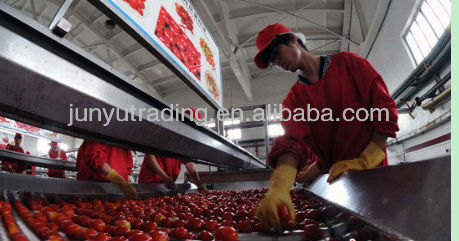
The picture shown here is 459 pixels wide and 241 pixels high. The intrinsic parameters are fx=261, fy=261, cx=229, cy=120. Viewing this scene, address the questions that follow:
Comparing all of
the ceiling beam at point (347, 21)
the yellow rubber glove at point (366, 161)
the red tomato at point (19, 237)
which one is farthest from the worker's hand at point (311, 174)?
the ceiling beam at point (347, 21)

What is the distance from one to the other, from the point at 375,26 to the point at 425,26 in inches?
88.0

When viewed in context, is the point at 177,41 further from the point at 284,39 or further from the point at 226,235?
the point at 226,235

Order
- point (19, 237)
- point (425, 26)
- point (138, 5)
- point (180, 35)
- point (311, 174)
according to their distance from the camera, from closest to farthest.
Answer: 1. point (19, 237)
2. point (138, 5)
3. point (180, 35)
4. point (311, 174)
5. point (425, 26)

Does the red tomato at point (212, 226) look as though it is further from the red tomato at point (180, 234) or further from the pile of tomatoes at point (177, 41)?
the pile of tomatoes at point (177, 41)

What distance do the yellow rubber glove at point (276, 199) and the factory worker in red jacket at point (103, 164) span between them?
156 centimetres

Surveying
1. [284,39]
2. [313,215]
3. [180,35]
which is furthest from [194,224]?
[180,35]

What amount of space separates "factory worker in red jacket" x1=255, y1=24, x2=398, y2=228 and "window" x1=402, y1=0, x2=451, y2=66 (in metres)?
5.07

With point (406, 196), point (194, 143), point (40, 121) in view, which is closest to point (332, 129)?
point (194, 143)

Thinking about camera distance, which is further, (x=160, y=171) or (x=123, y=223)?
(x=160, y=171)

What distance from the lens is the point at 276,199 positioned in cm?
142

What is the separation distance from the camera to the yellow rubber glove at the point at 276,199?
1291 millimetres

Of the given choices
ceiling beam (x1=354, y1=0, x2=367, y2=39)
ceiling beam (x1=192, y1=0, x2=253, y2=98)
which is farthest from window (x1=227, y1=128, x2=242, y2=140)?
ceiling beam (x1=354, y1=0, x2=367, y2=39)

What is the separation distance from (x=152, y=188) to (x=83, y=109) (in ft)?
7.63

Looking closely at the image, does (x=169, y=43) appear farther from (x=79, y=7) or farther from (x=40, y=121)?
(x=79, y=7)
